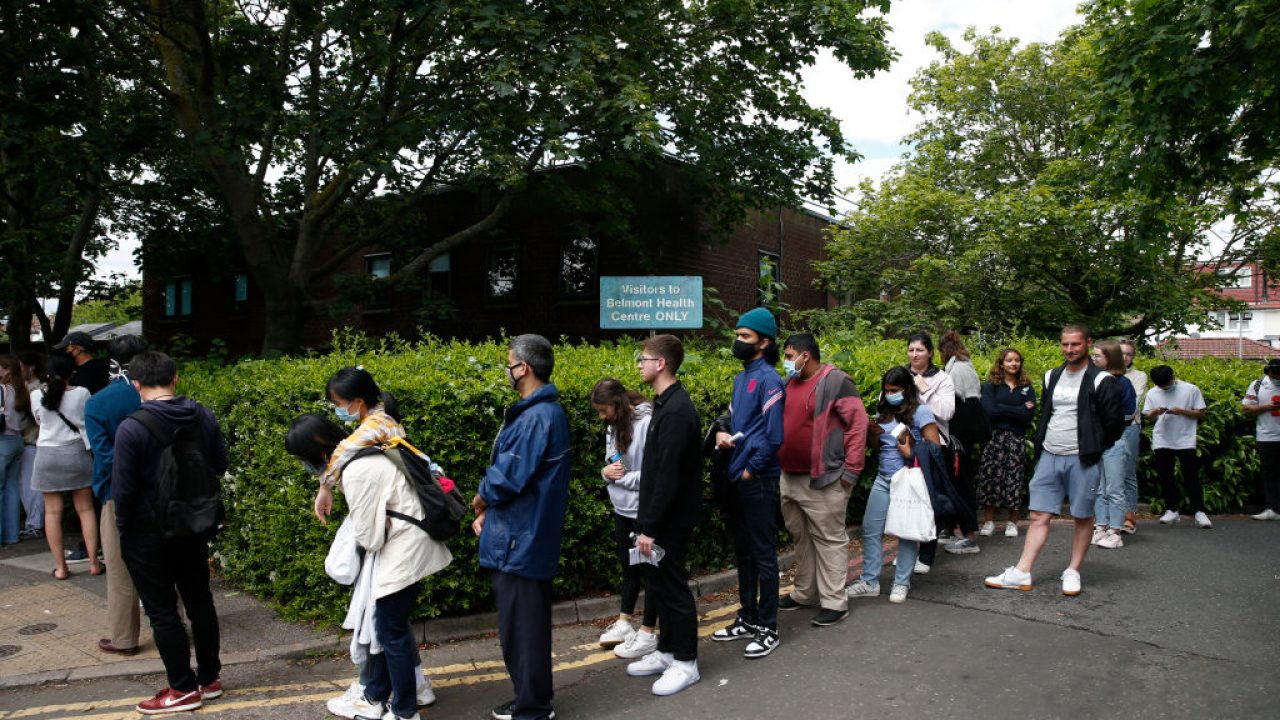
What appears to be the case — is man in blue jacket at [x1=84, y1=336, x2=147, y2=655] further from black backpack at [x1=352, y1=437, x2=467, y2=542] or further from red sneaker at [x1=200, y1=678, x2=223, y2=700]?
black backpack at [x1=352, y1=437, x2=467, y2=542]

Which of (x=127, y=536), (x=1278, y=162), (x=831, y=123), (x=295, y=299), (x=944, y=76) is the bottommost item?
(x=127, y=536)

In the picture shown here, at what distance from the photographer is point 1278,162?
1034 cm

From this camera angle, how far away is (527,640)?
418 centimetres

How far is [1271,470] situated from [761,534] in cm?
727

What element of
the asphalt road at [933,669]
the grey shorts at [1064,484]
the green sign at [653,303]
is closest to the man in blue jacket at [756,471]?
the asphalt road at [933,669]

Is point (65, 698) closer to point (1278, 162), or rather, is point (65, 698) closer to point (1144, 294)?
point (1278, 162)

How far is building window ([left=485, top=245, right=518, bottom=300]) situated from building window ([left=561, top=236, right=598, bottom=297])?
1391 mm

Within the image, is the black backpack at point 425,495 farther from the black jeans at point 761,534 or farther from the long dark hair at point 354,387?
the black jeans at point 761,534

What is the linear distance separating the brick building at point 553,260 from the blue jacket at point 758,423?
10.2 metres

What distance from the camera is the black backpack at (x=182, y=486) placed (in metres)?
4.55

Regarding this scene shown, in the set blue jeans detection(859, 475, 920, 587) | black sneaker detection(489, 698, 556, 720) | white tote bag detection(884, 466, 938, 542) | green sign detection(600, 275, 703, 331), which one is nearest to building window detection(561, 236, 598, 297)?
green sign detection(600, 275, 703, 331)

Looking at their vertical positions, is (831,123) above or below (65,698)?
above

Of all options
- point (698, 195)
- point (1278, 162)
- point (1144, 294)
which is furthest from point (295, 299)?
point (1144, 294)

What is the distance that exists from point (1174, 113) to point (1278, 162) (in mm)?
2933
